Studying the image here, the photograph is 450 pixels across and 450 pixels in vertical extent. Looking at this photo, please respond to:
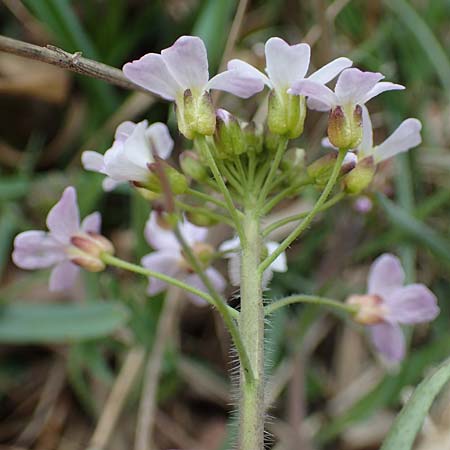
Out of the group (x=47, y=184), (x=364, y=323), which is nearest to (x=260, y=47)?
(x=47, y=184)

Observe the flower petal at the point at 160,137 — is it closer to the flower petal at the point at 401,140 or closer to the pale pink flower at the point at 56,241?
the pale pink flower at the point at 56,241

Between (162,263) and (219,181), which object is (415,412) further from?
(162,263)

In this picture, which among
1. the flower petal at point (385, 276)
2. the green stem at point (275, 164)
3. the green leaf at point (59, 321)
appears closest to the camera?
the green stem at point (275, 164)

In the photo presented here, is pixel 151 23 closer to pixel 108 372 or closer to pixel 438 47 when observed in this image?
pixel 438 47

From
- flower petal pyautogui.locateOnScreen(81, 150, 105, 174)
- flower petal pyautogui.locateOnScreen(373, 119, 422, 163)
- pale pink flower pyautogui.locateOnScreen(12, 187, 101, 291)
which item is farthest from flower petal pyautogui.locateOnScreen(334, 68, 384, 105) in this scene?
pale pink flower pyautogui.locateOnScreen(12, 187, 101, 291)

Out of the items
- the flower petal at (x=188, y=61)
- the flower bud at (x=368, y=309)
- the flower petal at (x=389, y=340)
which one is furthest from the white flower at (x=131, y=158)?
the flower petal at (x=389, y=340)

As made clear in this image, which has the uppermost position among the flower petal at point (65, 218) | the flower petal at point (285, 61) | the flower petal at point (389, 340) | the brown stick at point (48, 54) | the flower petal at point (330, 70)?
the brown stick at point (48, 54)

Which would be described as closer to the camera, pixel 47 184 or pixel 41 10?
pixel 41 10
